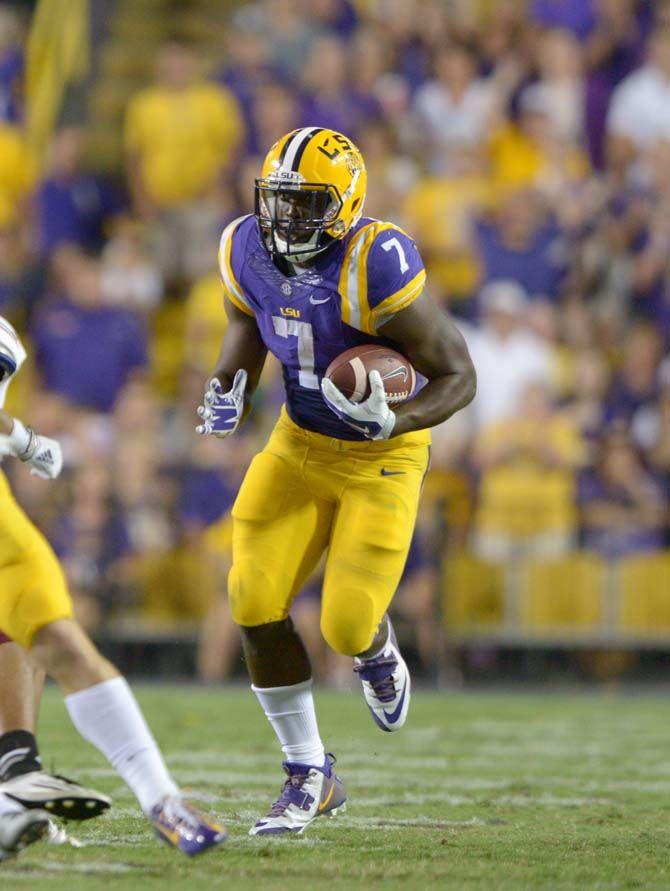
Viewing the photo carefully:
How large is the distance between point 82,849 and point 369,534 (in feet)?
3.63

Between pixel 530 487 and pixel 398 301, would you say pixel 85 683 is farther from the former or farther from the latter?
pixel 530 487

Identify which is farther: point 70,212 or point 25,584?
point 70,212

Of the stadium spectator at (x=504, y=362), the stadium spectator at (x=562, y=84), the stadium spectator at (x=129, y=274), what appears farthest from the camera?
the stadium spectator at (x=562, y=84)

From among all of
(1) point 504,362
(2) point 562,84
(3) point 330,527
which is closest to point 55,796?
(3) point 330,527

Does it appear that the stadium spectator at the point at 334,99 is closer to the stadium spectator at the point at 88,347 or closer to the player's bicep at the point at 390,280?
the stadium spectator at the point at 88,347

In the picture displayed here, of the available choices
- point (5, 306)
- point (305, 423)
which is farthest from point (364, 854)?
point (5, 306)

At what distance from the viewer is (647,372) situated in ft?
28.1

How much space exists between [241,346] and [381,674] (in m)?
1.01

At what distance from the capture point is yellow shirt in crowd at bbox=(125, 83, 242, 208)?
33.0 ft

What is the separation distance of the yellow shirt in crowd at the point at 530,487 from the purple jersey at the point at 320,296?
399 cm

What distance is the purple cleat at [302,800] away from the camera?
406 centimetres

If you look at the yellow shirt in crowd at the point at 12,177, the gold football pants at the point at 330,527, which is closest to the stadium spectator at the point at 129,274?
the yellow shirt in crowd at the point at 12,177

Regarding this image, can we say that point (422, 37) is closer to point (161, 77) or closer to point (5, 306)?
point (161, 77)

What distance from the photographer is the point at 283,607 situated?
420cm
